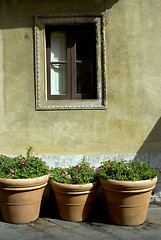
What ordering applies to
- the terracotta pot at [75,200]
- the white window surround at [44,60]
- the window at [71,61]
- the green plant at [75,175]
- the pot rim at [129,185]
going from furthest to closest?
1. the window at [71,61]
2. the white window surround at [44,60]
3. the green plant at [75,175]
4. the terracotta pot at [75,200]
5. the pot rim at [129,185]

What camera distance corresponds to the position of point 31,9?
492cm

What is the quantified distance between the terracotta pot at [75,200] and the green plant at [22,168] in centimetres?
31

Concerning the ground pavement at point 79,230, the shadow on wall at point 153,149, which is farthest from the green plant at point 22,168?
the shadow on wall at point 153,149

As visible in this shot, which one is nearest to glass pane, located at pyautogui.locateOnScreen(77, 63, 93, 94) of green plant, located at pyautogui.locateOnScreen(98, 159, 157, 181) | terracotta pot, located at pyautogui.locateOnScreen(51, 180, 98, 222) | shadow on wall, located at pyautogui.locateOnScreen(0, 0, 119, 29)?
shadow on wall, located at pyautogui.locateOnScreen(0, 0, 119, 29)

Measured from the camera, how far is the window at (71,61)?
509cm

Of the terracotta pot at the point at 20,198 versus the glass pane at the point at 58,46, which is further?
the glass pane at the point at 58,46

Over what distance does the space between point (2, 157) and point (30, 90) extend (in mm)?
1291

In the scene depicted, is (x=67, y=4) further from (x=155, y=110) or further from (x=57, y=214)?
(x=57, y=214)

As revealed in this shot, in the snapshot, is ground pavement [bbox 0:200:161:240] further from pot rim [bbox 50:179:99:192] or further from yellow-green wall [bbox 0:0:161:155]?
yellow-green wall [bbox 0:0:161:155]

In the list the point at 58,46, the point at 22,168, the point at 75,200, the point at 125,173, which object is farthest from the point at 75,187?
the point at 58,46

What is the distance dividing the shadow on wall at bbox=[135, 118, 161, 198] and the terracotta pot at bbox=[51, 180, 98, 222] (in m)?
1.22

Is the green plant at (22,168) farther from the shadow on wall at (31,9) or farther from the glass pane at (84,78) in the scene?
the shadow on wall at (31,9)

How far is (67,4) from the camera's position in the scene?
490cm

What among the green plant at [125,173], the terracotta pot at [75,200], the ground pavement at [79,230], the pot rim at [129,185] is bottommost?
the ground pavement at [79,230]
